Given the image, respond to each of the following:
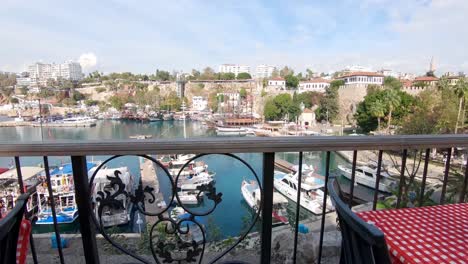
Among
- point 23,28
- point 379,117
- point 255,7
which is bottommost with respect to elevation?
point 379,117

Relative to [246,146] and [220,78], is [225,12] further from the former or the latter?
[220,78]

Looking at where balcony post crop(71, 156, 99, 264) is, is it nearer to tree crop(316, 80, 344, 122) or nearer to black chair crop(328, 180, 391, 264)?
black chair crop(328, 180, 391, 264)

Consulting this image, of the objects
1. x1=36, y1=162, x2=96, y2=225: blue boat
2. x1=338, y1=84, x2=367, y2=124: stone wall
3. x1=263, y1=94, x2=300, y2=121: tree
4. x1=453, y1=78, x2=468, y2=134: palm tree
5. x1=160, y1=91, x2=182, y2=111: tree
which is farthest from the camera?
x1=160, y1=91, x2=182, y2=111: tree

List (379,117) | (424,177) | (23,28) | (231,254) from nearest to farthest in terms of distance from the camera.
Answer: (424,177) → (231,254) → (23,28) → (379,117)

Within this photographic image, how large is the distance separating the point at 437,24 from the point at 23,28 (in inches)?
421

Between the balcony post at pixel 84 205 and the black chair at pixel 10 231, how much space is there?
305mm

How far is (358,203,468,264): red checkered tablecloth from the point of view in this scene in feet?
2.04

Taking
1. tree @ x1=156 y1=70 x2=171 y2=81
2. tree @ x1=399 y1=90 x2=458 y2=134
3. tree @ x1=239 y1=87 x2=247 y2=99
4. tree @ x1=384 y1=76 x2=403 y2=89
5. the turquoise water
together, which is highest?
tree @ x1=156 y1=70 x2=171 y2=81

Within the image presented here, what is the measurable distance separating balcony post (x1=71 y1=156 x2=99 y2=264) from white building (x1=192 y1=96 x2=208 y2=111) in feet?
122

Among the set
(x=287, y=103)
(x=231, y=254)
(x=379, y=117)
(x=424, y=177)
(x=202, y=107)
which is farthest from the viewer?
(x=202, y=107)

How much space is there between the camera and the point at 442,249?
0.65 m

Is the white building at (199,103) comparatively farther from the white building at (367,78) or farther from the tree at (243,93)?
the white building at (367,78)

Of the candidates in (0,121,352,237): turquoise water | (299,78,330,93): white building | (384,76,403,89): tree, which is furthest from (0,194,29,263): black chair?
(299,78,330,93): white building

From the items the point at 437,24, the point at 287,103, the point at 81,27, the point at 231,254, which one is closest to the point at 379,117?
the point at 287,103
